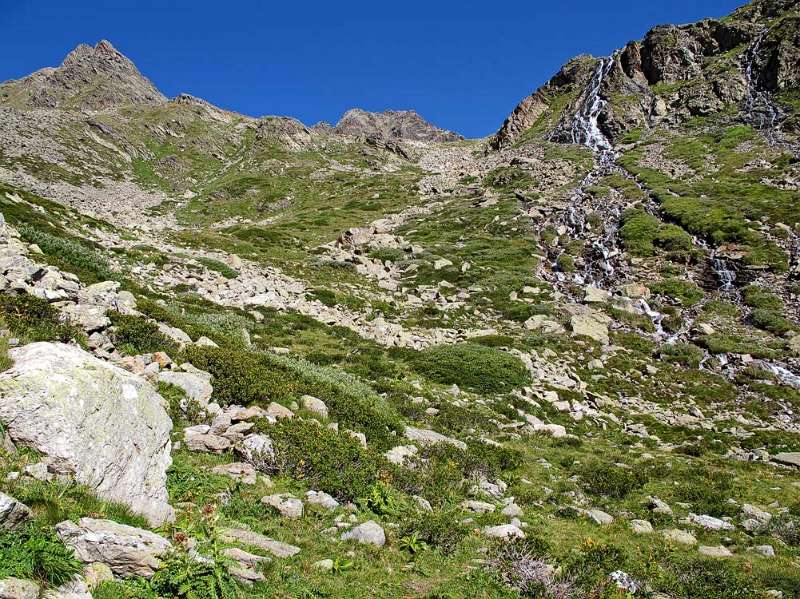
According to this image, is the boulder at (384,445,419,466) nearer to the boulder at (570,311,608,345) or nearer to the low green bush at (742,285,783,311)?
the boulder at (570,311,608,345)

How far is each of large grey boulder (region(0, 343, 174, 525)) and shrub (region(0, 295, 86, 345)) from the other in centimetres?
351

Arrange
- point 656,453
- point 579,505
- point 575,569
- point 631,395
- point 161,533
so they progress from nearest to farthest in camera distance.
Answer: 1. point 161,533
2. point 575,569
3. point 579,505
4. point 656,453
5. point 631,395

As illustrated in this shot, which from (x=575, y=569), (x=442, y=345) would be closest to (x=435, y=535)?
(x=575, y=569)

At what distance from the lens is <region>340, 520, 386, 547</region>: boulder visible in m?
7.79

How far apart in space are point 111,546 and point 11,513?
96 centimetres

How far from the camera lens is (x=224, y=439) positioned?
30.9ft

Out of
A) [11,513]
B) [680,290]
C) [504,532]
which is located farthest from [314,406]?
[680,290]

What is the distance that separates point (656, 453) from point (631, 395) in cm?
701

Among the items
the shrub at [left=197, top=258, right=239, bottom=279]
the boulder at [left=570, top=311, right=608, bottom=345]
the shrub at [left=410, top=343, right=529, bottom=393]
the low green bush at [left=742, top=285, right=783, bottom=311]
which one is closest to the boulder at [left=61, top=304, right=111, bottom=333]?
the shrub at [left=410, top=343, right=529, bottom=393]

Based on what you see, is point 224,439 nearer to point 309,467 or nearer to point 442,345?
point 309,467

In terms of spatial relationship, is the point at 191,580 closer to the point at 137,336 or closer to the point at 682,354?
the point at 137,336

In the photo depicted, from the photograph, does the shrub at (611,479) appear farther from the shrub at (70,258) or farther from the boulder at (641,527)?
the shrub at (70,258)

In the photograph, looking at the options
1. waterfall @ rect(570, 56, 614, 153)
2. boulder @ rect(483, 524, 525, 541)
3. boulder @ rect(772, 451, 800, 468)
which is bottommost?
boulder @ rect(483, 524, 525, 541)

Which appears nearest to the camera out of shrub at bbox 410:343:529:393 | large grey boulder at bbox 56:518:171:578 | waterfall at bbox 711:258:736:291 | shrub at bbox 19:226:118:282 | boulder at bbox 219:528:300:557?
large grey boulder at bbox 56:518:171:578
